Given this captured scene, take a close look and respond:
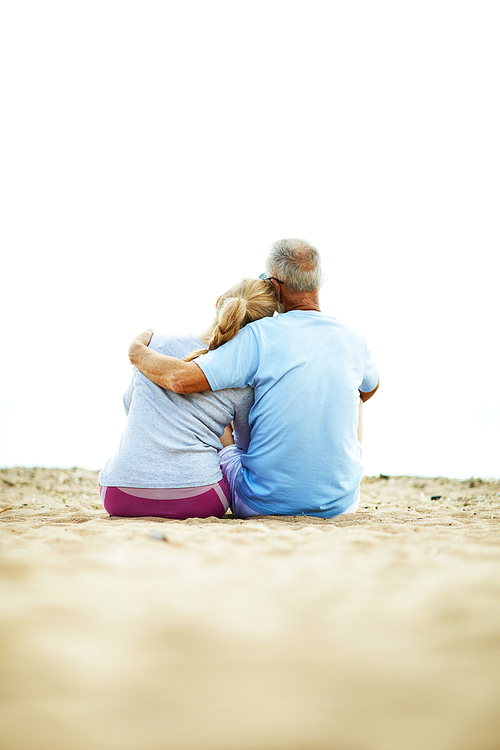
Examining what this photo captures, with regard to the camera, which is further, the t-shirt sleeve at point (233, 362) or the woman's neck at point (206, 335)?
the woman's neck at point (206, 335)

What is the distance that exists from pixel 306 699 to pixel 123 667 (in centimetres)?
30

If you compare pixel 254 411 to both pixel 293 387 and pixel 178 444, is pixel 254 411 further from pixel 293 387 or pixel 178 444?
pixel 178 444

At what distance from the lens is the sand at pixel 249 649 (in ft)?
2.49

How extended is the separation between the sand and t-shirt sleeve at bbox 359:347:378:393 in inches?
55.2

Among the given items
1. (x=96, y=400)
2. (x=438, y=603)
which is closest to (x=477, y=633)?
(x=438, y=603)

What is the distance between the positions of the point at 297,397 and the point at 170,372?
2.08 feet

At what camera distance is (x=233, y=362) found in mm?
2549

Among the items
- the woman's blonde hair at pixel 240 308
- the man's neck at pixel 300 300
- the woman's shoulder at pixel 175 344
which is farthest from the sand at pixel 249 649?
the man's neck at pixel 300 300

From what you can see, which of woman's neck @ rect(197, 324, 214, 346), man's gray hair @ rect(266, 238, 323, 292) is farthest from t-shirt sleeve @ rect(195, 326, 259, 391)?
man's gray hair @ rect(266, 238, 323, 292)

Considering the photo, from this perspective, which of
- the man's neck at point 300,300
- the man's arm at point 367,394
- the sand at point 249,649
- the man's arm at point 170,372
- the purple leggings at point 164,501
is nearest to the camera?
the sand at point 249,649

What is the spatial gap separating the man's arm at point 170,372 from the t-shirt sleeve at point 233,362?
4 cm

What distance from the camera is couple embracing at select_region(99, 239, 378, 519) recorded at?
257cm

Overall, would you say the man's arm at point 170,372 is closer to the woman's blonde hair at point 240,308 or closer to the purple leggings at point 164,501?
the woman's blonde hair at point 240,308

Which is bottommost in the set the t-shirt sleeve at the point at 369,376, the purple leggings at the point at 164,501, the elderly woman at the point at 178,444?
the purple leggings at the point at 164,501
